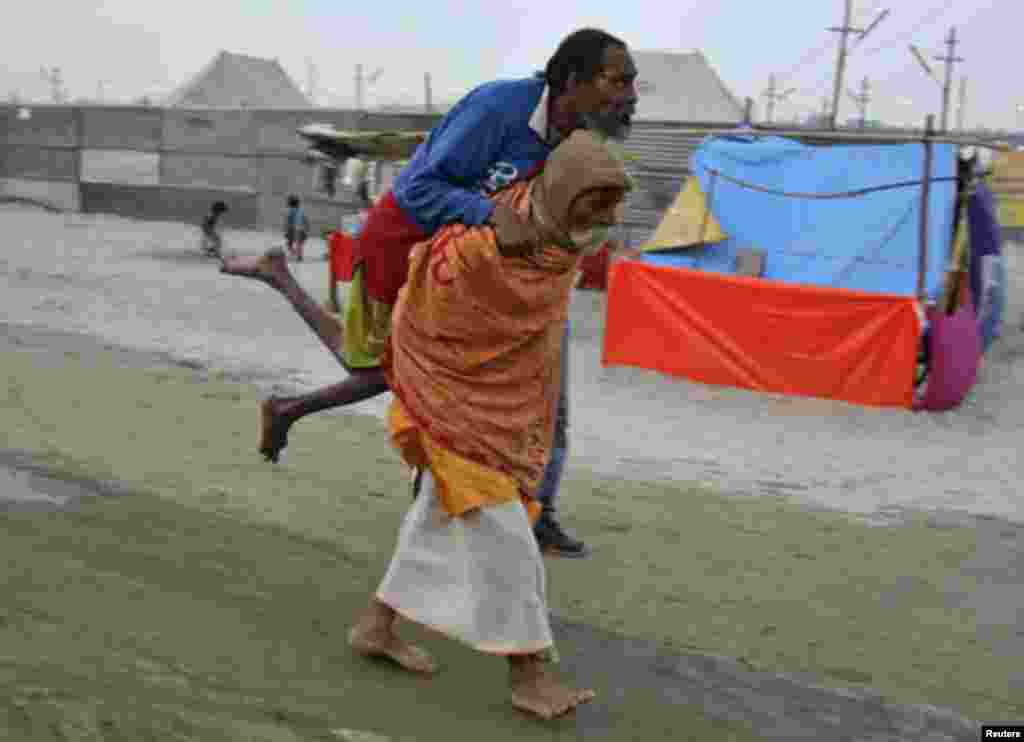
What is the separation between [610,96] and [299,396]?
1.42 m

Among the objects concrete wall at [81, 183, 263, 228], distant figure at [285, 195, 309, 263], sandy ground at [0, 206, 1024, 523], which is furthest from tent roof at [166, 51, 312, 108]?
sandy ground at [0, 206, 1024, 523]

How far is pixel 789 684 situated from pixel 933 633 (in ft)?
2.83

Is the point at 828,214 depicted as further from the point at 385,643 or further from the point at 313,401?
the point at 385,643

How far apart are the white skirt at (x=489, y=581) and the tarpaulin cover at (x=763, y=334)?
654 centimetres

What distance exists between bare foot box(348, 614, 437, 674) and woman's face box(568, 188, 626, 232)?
50.6 inches

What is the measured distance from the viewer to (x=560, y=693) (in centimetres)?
329

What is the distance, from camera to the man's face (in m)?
3.38

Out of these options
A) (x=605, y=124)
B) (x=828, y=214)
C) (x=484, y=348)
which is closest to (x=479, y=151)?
(x=605, y=124)

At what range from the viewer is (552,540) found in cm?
490

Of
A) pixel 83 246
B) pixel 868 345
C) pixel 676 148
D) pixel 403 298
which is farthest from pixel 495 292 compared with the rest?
pixel 83 246

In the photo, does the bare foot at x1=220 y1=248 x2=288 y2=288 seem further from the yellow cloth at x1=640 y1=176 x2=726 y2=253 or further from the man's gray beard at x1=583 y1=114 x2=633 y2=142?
the yellow cloth at x1=640 y1=176 x2=726 y2=253

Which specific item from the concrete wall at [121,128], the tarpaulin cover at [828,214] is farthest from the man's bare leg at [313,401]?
the concrete wall at [121,128]

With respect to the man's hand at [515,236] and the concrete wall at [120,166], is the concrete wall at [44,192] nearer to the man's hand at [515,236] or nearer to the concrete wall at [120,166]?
the concrete wall at [120,166]

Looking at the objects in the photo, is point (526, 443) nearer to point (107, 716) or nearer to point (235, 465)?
point (107, 716)
